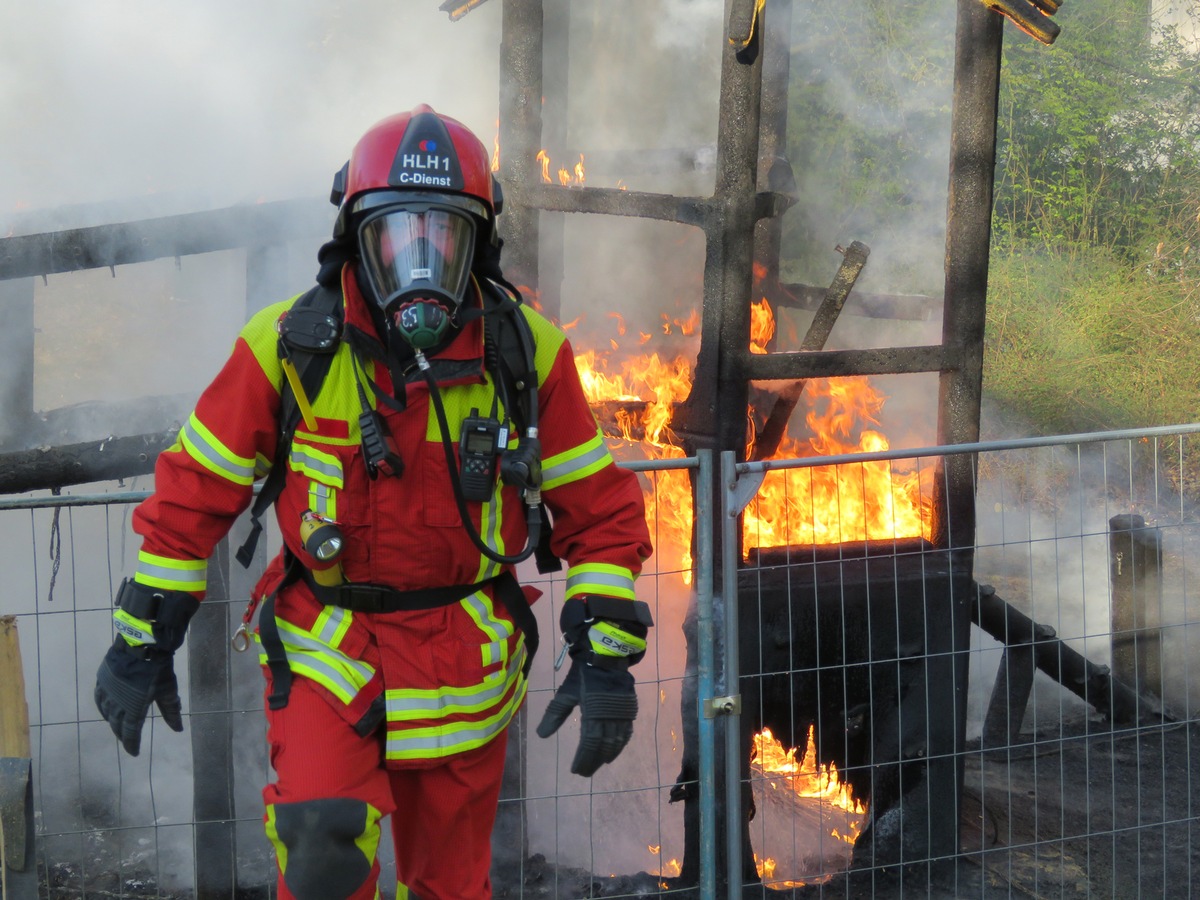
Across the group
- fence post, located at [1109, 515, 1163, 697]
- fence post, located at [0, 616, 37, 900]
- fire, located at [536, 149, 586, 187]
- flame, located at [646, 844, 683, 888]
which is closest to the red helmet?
fence post, located at [0, 616, 37, 900]

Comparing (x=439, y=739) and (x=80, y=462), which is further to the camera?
(x=80, y=462)

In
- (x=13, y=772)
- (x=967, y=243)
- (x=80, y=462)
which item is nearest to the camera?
(x=13, y=772)

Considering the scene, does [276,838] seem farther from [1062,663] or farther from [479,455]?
[1062,663]

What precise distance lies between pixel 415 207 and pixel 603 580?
0.88 meters

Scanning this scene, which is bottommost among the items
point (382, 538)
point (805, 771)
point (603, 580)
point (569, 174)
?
point (805, 771)

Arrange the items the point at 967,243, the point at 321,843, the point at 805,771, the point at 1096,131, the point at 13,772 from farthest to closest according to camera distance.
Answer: the point at 1096,131
the point at 805,771
the point at 967,243
the point at 13,772
the point at 321,843

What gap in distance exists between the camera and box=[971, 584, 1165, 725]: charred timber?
205 inches

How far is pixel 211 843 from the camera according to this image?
167 inches

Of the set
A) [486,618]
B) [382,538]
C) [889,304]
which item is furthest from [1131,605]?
[382,538]

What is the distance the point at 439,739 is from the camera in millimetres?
2377

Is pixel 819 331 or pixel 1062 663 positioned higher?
pixel 819 331

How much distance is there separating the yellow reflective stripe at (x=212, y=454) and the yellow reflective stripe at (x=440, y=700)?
541mm

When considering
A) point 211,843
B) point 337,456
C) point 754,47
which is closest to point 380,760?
point 337,456

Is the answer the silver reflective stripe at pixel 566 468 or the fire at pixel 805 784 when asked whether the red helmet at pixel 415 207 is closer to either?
the silver reflective stripe at pixel 566 468
